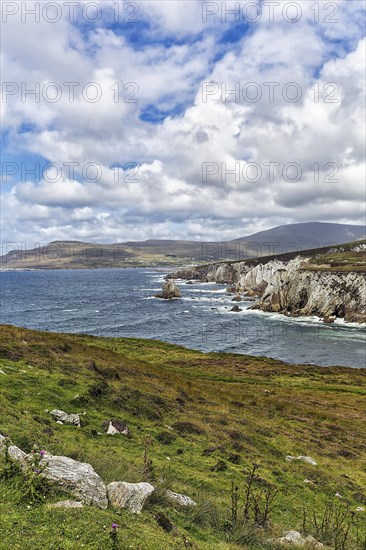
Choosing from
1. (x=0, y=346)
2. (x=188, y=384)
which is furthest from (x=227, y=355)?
(x=0, y=346)

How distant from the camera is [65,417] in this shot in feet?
55.9

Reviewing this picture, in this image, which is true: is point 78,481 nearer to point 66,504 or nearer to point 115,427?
point 66,504

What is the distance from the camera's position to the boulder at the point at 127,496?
905 centimetres

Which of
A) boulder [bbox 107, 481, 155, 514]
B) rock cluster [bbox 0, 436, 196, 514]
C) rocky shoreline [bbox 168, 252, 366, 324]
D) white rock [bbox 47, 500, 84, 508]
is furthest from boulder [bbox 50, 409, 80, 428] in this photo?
rocky shoreline [bbox 168, 252, 366, 324]

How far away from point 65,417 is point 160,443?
5.12 metres

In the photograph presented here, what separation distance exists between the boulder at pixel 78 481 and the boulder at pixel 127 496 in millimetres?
300

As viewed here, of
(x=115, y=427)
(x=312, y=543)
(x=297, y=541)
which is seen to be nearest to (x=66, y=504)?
(x=297, y=541)

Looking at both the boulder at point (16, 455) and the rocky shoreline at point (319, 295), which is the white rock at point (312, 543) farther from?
the rocky shoreline at point (319, 295)

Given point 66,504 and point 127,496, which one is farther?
point 127,496

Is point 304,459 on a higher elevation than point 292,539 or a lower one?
lower

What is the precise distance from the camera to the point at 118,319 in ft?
346

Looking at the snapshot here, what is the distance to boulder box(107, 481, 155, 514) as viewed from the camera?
Answer: 905 cm

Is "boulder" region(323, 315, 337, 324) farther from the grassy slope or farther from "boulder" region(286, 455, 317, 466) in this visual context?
"boulder" region(286, 455, 317, 466)

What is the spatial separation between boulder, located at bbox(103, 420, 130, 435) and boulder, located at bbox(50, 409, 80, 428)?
5.22 feet
